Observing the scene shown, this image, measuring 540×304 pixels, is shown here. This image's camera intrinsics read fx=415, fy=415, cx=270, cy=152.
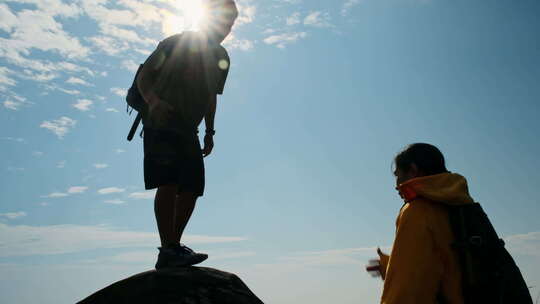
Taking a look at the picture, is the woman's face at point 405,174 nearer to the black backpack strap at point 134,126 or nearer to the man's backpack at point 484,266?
the man's backpack at point 484,266

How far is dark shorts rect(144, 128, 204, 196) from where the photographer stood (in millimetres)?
4492

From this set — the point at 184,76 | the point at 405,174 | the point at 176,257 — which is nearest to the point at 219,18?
the point at 184,76

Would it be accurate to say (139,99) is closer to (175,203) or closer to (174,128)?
(174,128)

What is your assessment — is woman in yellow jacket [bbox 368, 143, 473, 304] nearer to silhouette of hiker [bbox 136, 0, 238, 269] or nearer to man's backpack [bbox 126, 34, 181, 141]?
silhouette of hiker [bbox 136, 0, 238, 269]

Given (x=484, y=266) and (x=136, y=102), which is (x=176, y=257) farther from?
(x=484, y=266)

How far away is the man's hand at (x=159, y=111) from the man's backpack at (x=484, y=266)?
120 inches

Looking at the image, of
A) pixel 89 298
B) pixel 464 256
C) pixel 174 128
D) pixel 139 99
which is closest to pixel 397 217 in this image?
pixel 464 256

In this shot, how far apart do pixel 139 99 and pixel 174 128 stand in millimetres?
656

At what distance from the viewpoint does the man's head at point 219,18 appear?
17.2 ft

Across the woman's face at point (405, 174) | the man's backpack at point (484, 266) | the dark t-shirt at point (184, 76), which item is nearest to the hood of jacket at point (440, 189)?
the man's backpack at point (484, 266)

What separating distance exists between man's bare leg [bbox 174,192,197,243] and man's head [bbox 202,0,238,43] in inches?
81.2

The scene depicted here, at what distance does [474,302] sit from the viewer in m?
2.71

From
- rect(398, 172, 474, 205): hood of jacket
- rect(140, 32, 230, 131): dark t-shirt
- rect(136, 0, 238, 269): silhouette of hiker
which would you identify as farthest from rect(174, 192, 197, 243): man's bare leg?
rect(398, 172, 474, 205): hood of jacket

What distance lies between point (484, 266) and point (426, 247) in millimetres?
407
